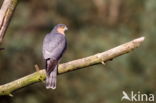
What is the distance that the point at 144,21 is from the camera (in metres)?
18.8

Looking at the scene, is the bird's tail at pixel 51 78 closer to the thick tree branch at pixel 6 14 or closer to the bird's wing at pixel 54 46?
the bird's wing at pixel 54 46

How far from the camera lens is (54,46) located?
7508mm

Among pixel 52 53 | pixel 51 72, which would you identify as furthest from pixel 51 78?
pixel 52 53

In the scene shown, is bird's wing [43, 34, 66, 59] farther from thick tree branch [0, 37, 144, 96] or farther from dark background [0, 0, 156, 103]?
dark background [0, 0, 156, 103]

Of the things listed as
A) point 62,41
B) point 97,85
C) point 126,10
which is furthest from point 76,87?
point 62,41

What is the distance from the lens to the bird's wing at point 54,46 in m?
7.24

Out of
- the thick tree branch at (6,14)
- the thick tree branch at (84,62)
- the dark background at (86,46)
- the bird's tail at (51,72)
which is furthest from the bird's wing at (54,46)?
the dark background at (86,46)

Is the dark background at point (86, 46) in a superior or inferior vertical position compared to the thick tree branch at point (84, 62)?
inferior

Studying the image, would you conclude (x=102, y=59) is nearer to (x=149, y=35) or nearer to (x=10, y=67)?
(x=10, y=67)

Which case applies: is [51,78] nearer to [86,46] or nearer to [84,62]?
[84,62]

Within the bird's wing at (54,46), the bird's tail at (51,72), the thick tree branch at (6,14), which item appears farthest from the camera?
the bird's wing at (54,46)

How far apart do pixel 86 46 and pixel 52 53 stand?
12307mm

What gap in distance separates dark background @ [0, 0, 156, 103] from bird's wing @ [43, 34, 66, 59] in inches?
289

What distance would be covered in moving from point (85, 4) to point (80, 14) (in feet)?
4.16
